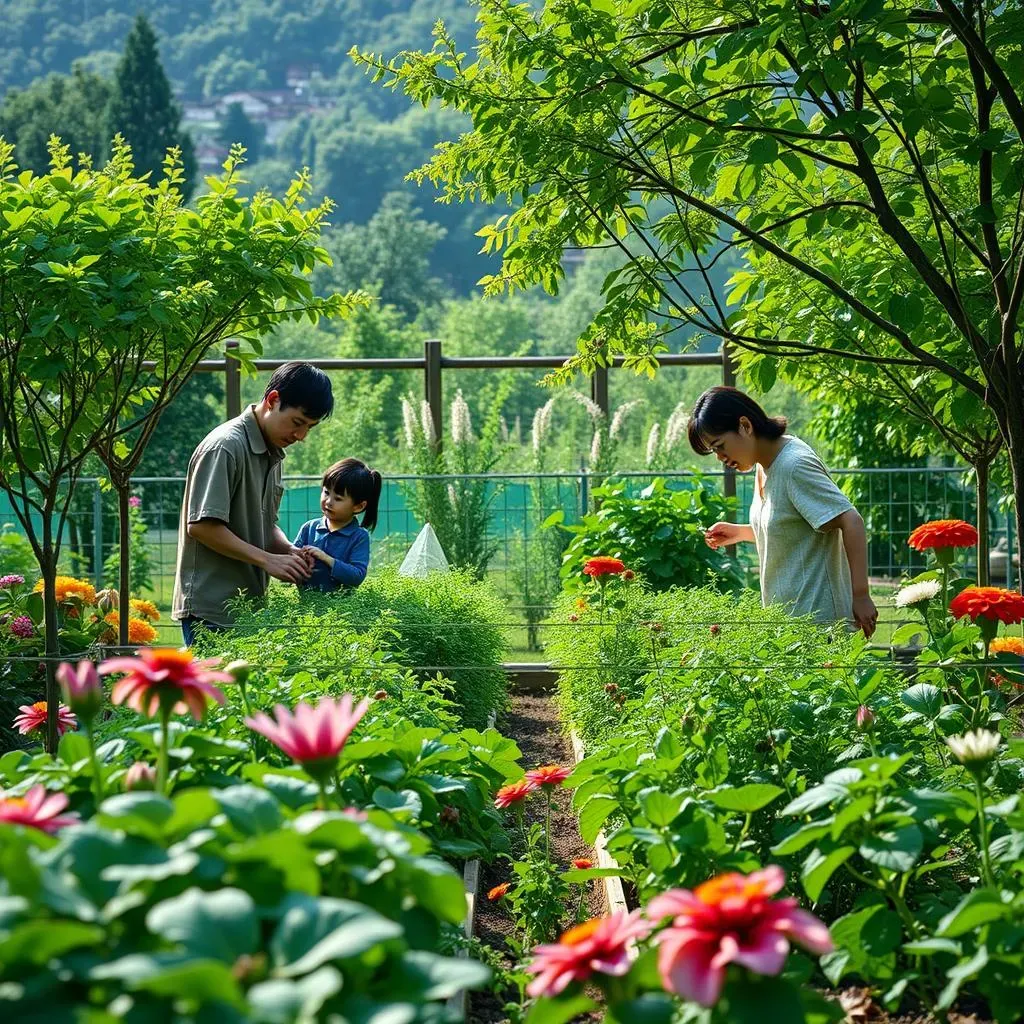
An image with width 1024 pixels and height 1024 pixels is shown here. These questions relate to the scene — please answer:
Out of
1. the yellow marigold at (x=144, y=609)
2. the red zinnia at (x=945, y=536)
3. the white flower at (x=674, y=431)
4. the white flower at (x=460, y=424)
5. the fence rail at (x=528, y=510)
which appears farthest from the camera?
the white flower at (x=674, y=431)

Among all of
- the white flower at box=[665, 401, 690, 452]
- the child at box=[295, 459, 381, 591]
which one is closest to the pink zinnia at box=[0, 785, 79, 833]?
the child at box=[295, 459, 381, 591]

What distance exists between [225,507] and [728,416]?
1.67 m

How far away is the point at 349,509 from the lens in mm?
5047

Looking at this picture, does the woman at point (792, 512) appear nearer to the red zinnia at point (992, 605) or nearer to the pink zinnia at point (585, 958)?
the red zinnia at point (992, 605)

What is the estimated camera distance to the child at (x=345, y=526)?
501 cm

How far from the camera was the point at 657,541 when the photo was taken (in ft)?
22.0

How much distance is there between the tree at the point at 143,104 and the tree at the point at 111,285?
44.4 m

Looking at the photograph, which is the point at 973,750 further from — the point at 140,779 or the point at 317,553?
the point at 317,553

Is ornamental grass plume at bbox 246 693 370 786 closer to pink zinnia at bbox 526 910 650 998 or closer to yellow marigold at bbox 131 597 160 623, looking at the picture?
pink zinnia at bbox 526 910 650 998

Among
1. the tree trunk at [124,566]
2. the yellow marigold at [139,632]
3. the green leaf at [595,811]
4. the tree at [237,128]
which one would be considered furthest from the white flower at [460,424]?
the tree at [237,128]

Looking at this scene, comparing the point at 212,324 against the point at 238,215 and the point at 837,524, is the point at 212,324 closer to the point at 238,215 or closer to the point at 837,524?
the point at 238,215

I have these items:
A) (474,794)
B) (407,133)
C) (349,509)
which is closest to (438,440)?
(349,509)

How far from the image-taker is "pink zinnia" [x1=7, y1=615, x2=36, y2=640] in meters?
5.24

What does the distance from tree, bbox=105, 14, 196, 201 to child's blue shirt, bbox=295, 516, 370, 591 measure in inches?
1733
